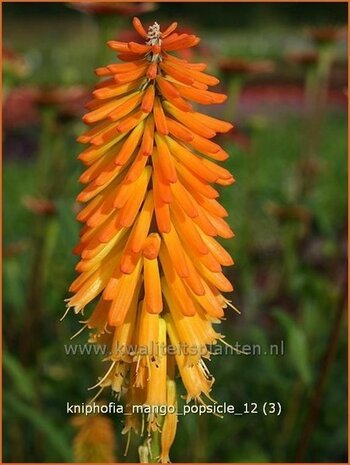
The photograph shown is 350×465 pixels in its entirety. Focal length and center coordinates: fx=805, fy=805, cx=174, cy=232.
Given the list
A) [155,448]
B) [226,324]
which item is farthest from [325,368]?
[226,324]

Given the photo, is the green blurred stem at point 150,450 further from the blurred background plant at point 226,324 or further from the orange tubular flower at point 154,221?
the blurred background plant at point 226,324

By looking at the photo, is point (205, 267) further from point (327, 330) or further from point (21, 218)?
point (21, 218)

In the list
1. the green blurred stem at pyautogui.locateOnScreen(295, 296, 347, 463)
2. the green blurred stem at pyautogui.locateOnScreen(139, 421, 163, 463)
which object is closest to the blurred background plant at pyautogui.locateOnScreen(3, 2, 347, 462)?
the green blurred stem at pyautogui.locateOnScreen(295, 296, 347, 463)

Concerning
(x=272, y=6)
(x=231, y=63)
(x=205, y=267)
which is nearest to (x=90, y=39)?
(x=272, y=6)

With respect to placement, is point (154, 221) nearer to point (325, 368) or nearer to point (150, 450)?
point (150, 450)

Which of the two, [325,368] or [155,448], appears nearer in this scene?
[155,448]

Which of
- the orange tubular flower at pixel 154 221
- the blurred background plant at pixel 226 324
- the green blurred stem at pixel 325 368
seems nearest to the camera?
the orange tubular flower at pixel 154 221

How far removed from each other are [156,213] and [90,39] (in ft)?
86.2

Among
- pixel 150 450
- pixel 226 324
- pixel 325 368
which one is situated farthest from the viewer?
pixel 226 324

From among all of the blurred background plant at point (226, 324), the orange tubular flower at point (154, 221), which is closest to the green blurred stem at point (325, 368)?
the blurred background plant at point (226, 324)

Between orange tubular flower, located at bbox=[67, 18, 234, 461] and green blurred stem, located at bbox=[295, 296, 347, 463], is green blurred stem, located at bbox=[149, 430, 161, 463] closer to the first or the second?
orange tubular flower, located at bbox=[67, 18, 234, 461]

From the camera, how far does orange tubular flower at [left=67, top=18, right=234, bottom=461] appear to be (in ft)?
7.63

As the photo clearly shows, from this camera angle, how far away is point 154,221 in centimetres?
251

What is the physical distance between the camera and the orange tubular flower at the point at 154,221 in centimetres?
232
